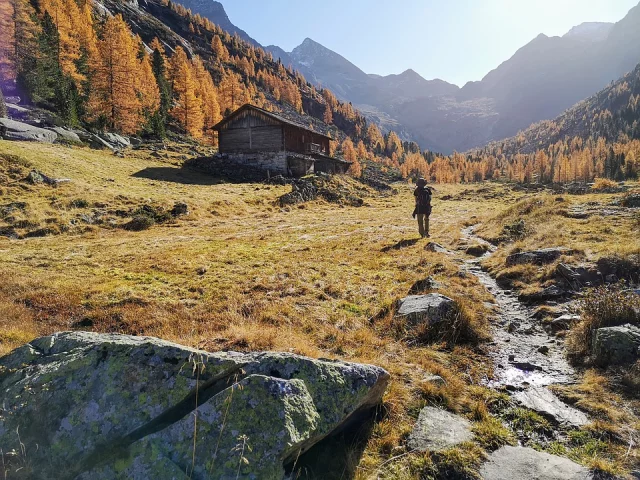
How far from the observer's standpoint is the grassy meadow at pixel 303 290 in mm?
4180

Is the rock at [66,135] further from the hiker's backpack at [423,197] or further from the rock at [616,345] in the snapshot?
the rock at [616,345]

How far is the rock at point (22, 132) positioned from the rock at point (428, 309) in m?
40.6

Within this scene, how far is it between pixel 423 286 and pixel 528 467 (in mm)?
5598

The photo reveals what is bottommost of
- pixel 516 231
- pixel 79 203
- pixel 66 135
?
pixel 516 231

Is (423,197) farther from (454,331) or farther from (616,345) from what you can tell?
(616,345)

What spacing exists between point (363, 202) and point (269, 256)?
95.4 feet

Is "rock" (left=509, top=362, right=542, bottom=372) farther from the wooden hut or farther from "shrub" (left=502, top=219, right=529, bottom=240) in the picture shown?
the wooden hut

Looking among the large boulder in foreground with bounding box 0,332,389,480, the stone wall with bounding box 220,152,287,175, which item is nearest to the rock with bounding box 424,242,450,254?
the large boulder in foreground with bounding box 0,332,389,480

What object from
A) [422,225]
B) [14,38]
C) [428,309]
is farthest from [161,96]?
[428,309]

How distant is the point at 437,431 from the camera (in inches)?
157

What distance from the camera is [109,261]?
12.5m

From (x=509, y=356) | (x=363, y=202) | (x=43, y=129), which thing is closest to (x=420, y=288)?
(x=509, y=356)

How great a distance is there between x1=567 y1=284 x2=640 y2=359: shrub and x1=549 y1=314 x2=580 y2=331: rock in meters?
0.31

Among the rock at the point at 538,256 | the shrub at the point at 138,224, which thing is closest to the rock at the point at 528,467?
the rock at the point at 538,256
